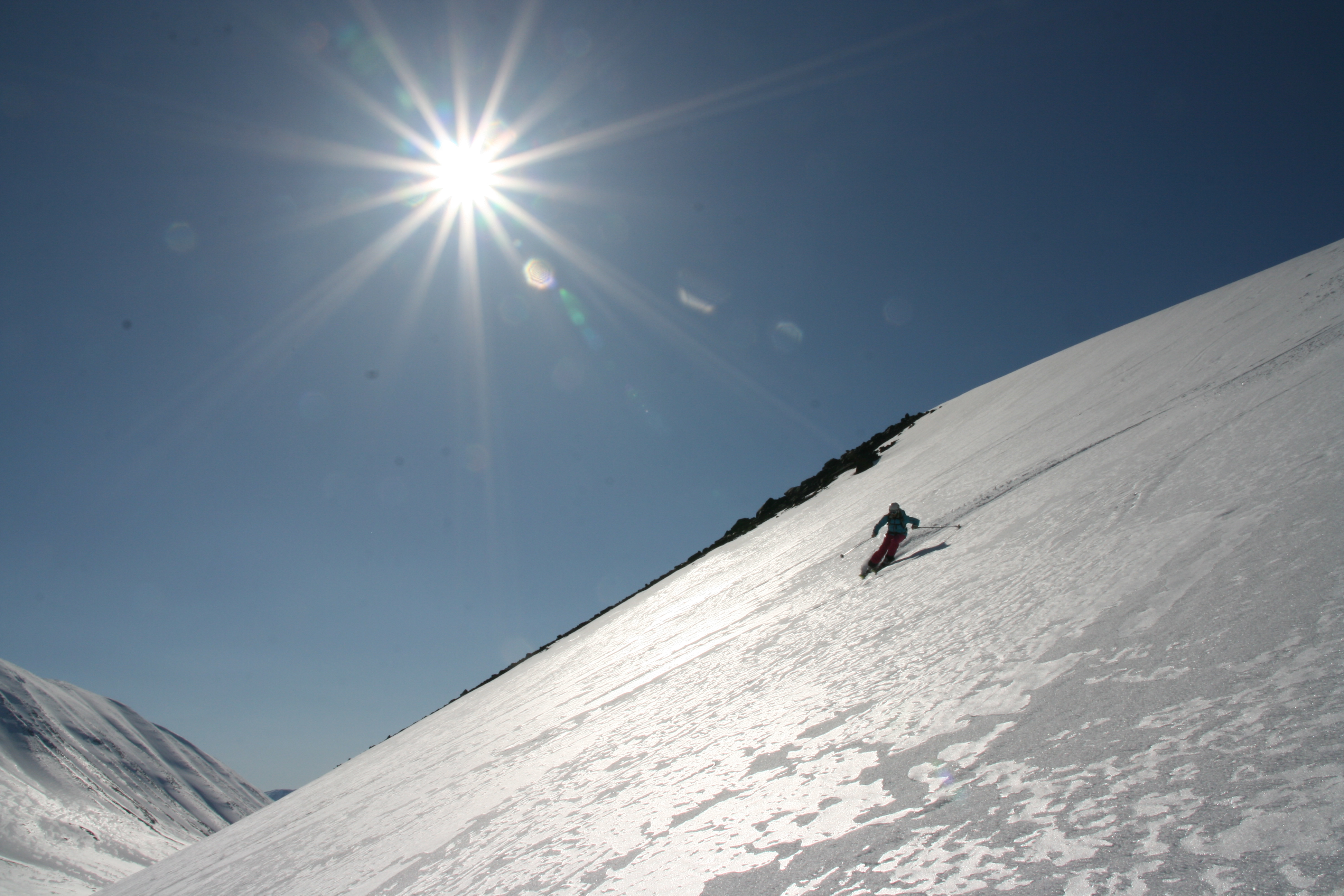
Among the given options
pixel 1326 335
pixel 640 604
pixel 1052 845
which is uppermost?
pixel 640 604

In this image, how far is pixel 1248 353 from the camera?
725cm

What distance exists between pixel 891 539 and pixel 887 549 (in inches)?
4.2

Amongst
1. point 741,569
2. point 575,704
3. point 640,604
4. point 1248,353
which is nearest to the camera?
point 575,704

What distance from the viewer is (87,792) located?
79.5 m

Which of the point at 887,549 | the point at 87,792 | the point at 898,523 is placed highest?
the point at 87,792

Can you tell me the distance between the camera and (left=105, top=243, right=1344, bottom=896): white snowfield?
69.8 inches

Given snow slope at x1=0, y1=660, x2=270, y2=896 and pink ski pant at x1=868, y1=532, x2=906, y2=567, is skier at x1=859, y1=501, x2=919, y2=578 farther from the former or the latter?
snow slope at x1=0, y1=660, x2=270, y2=896

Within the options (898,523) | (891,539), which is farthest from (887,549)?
(898,523)

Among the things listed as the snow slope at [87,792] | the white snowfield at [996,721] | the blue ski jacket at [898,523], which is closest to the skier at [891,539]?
the blue ski jacket at [898,523]

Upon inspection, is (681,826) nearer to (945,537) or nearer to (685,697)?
(685,697)

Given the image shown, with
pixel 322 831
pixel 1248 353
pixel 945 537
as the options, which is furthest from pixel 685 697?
pixel 1248 353

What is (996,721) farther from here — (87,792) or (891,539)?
(87,792)

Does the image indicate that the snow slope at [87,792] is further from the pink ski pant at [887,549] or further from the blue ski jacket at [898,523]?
the blue ski jacket at [898,523]

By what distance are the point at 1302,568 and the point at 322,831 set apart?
7703 millimetres
